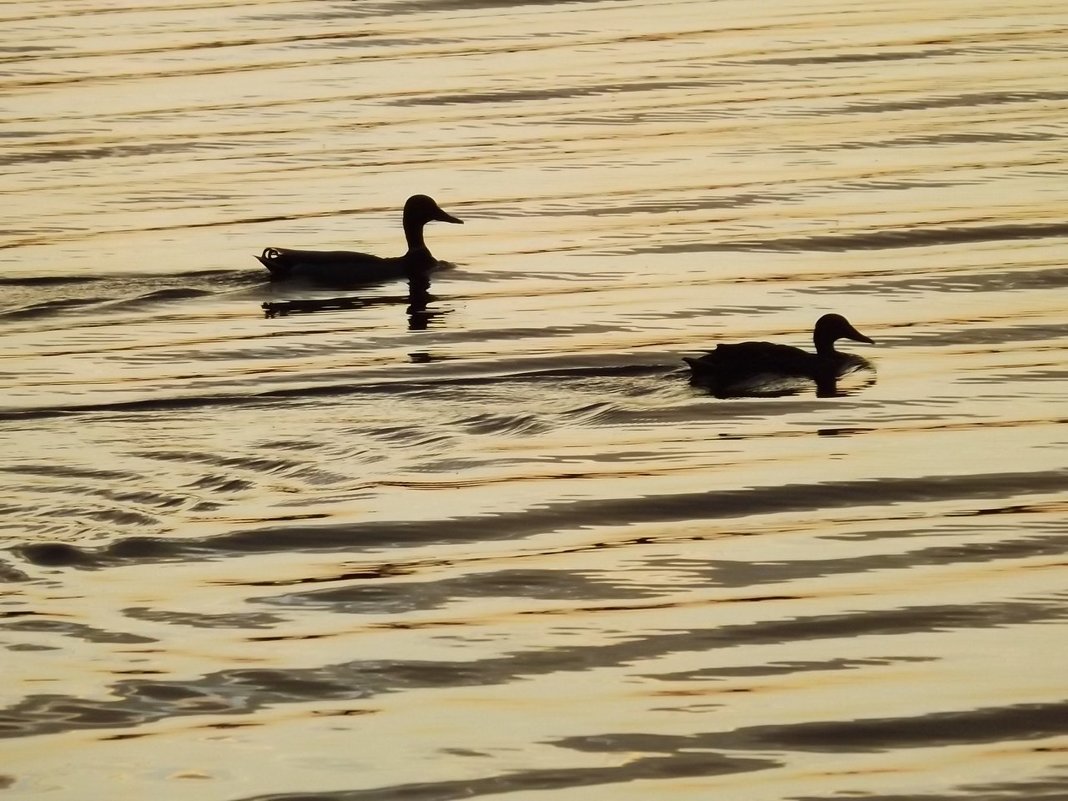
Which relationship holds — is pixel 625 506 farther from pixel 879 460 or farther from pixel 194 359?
pixel 194 359

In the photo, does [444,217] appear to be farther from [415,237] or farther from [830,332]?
[830,332]

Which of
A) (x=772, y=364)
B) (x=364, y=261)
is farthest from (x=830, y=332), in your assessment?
(x=364, y=261)

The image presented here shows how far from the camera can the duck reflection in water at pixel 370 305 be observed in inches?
622

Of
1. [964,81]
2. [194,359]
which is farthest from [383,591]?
[964,81]

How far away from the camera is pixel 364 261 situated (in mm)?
16859

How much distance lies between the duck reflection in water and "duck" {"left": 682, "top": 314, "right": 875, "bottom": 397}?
290 cm

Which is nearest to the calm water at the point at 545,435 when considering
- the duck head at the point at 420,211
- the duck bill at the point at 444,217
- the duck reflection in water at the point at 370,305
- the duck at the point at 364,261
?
the duck reflection in water at the point at 370,305

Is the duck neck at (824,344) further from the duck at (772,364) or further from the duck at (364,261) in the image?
the duck at (364,261)

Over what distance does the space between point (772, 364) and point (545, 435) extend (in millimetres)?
1463

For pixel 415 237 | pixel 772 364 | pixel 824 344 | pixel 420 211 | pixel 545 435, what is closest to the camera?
pixel 545 435

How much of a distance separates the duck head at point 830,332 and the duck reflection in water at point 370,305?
304 centimetres

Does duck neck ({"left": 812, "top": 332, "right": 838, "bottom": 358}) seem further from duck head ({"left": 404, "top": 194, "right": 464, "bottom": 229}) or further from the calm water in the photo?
duck head ({"left": 404, "top": 194, "right": 464, "bottom": 229})

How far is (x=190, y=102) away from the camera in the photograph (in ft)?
75.6

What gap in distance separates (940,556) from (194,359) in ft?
19.7
